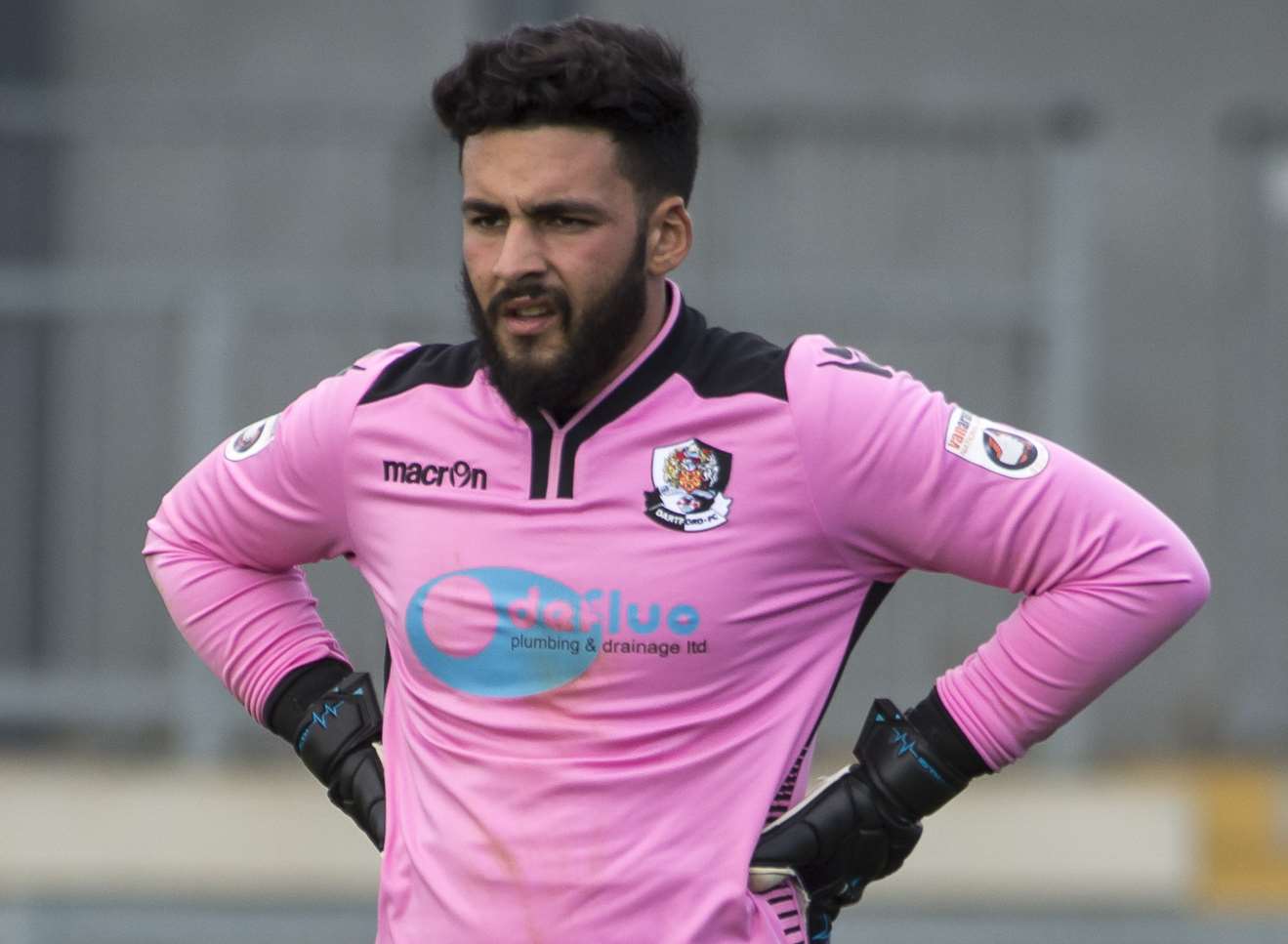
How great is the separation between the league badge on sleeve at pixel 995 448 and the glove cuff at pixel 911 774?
426 millimetres

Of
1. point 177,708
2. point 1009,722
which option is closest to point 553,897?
point 1009,722

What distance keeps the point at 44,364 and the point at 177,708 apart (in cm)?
118

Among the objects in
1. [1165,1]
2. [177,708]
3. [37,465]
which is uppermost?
[1165,1]

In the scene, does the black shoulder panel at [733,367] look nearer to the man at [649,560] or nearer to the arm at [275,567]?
the man at [649,560]

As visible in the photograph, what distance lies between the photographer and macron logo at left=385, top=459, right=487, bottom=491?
3617 mm

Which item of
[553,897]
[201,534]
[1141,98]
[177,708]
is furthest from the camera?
[1141,98]

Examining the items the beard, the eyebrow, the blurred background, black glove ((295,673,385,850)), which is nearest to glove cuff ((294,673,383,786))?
black glove ((295,673,385,850))

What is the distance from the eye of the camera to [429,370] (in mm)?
3734

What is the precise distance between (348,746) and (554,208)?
0.95 meters

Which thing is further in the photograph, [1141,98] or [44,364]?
[1141,98]

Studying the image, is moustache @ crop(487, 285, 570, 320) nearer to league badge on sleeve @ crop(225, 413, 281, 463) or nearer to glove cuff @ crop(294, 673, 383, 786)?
league badge on sleeve @ crop(225, 413, 281, 463)

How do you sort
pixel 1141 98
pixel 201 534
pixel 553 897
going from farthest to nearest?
pixel 1141 98 < pixel 201 534 < pixel 553 897

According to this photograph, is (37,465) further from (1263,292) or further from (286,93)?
(1263,292)

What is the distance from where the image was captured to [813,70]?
10016 mm
